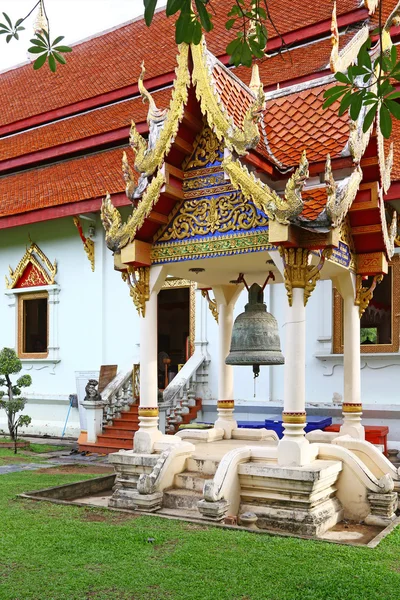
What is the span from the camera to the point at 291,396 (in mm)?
5000

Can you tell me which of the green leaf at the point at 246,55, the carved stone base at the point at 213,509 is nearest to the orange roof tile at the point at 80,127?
the carved stone base at the point at 213,509

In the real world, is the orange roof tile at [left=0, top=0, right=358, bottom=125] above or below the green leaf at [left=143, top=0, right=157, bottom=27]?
above

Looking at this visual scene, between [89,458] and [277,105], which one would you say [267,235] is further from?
[89,458]

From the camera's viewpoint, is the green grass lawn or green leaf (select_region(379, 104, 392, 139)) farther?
the green grass lawn

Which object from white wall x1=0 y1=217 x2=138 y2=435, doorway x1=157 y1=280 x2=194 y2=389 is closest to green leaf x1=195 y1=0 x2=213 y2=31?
white wall x1=0 y1=217 x2=138 y2=435

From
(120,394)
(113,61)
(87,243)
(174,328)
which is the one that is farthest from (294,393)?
(113,61)

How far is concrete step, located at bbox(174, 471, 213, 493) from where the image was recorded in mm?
5363

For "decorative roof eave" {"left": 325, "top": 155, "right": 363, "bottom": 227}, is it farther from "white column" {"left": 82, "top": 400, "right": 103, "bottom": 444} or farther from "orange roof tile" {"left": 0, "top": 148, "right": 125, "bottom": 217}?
"white column" {"left": 82, "top": 400, "right": 103, "bottom": 444}

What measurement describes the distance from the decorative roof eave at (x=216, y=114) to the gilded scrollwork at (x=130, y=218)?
2.01 feet

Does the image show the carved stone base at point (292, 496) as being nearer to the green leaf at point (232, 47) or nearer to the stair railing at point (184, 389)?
the green leaf at point (232, 47)

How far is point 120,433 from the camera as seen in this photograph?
9.84m

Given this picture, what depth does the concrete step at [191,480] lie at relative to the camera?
536cm

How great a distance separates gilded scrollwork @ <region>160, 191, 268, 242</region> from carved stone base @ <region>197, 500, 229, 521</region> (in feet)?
6.97

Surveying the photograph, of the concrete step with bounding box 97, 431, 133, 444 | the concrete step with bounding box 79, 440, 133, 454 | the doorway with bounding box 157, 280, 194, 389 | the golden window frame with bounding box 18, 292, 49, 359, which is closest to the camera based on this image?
the concrete step with bounding box 79, 440, 133, 454
